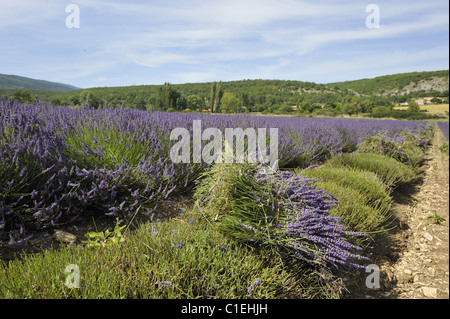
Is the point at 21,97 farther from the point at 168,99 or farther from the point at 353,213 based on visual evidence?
the point at 168,99

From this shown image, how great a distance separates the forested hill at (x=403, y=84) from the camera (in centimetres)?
7072

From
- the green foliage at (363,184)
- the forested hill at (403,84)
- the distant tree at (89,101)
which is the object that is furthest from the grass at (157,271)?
the forested hill at (403,84)

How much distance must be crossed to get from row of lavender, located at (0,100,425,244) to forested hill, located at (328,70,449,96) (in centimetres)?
8289

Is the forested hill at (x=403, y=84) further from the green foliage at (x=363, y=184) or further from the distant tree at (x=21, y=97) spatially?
the distant tree at (x=21, y=97)

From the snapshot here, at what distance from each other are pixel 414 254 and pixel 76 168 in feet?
10.9

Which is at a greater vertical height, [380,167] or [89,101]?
[89,101]

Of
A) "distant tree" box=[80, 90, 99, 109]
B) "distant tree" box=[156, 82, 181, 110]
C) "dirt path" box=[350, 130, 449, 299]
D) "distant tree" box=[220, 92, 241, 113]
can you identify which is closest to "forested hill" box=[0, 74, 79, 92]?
"distant tree" box=[156, 82, 181, 110]

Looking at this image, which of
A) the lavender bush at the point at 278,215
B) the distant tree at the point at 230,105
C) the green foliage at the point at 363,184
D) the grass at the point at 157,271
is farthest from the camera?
the distant tree at the point at 230,105

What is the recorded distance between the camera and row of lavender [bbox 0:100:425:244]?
5.88ft

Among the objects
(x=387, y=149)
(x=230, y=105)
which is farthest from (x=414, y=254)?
(x=230, y=105)

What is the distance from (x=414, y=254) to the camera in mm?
2680

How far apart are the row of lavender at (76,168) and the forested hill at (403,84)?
8289 centimetres
